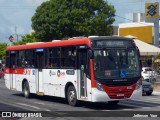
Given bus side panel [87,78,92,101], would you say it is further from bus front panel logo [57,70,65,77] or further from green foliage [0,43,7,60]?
green foliage [0,43,7,60]

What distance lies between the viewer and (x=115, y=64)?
19719 mm

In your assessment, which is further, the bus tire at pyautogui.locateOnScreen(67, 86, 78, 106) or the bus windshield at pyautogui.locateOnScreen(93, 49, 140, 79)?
the bus tire at pyautogui.locateOnScreen(67, 86, 78, 106)

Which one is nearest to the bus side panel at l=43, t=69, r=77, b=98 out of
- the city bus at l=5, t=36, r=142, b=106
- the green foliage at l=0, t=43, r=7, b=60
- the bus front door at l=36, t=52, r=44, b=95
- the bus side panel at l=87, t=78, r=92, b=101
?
the city bus at l=5, t=36, r=142, b=106

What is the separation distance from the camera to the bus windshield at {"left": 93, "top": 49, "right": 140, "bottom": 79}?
19.5 meters

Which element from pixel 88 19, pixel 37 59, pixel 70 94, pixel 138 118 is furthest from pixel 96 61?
pixel 88 19

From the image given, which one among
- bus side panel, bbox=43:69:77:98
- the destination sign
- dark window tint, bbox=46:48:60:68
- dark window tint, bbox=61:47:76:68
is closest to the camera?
the destination sign

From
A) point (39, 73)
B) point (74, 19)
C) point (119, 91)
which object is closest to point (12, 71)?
point (39, 73)

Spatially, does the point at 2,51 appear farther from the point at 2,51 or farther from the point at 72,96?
the point at 72,96

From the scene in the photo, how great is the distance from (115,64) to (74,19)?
3615 cm

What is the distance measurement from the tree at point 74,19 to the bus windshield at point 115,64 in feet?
112

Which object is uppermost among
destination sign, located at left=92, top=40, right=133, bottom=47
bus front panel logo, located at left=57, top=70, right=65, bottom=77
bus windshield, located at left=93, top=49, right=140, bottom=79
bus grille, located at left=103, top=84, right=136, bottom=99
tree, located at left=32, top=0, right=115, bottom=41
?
tree, located at left=32, top=0, right=115, bottom=41

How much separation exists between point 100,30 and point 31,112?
37800 mm

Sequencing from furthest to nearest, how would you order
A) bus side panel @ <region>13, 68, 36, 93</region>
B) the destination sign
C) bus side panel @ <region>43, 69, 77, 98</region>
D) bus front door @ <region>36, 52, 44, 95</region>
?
bus side panel @ <region>13, 68, 36, 93</region> < bus front door @ <region>36, 52, 44, 95</region> < bus side panel @ <region>43, 69, 77, 98</region> < the destination sign

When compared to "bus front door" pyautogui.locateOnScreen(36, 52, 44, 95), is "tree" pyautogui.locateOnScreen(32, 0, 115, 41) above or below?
above
